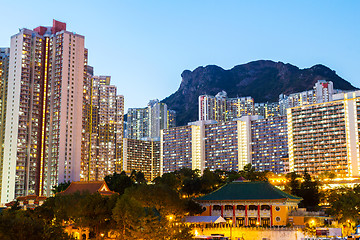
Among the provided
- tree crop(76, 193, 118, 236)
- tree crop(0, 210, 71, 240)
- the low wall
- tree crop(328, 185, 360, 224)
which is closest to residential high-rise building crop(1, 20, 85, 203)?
tree crop(76, 193, 118, 236)

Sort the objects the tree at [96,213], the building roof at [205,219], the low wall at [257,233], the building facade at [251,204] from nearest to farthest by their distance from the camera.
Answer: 1. the tree at [96,213]
2. the low wall at [257,233]
3. the building roof at [205,219]
4. the building facade at [251,204]

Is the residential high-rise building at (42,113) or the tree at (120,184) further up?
the residential high-rise building at (42,113)

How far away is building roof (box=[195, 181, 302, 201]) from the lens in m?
74.8

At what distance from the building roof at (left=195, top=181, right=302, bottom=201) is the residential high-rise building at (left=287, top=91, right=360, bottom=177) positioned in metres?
81.3

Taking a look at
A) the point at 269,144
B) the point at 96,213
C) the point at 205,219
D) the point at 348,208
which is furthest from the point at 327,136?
the point at 96,213

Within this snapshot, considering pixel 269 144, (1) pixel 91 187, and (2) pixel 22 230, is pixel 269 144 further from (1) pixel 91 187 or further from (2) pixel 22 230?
(2) pixel 22 230

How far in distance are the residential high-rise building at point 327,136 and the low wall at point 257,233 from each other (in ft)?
293

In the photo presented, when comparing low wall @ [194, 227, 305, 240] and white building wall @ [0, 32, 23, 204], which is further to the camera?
white building wall @ [0, 32, 23, 204]

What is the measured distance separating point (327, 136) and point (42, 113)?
95.9 meters

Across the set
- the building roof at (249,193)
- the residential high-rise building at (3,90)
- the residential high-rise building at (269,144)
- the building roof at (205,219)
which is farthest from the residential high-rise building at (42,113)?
the residential high-rise building at (269,144)

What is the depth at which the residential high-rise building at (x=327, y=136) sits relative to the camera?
149750 mm

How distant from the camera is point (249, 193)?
76875mm

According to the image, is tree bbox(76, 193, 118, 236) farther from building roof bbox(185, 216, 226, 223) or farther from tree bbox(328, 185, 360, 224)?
tree bbox(328, 185, 360, 224)

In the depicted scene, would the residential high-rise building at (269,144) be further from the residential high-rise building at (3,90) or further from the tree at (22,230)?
the tree at (22,230)
